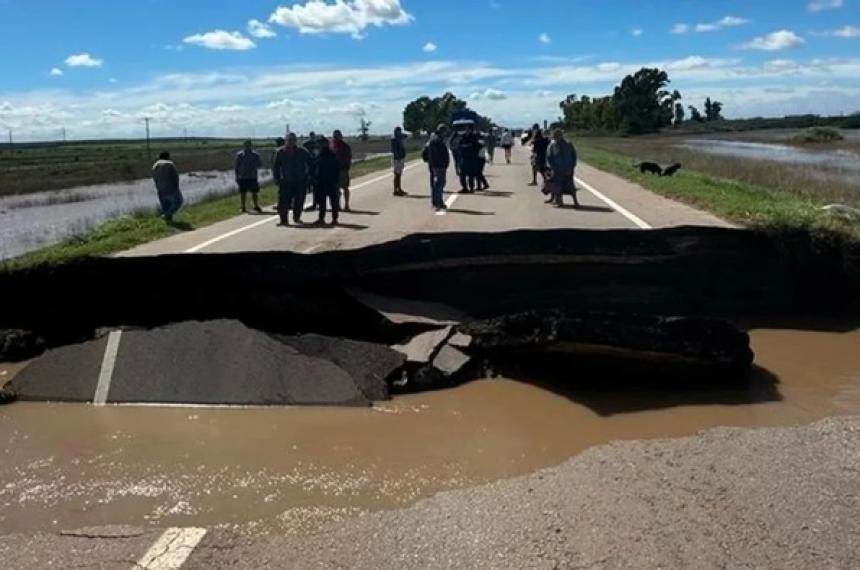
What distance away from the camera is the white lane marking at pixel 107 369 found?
809cm

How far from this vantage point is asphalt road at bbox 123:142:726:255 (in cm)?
1293

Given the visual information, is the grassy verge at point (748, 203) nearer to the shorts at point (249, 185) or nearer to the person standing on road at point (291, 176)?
the person standing on road at point (291, 176)

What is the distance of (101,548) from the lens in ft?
15.2

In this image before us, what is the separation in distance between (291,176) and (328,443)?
968cm

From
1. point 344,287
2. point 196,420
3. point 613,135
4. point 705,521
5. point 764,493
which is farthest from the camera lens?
point 613,135

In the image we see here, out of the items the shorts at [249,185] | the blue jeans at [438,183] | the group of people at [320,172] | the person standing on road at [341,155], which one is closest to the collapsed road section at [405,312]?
the group of people at [320,172]

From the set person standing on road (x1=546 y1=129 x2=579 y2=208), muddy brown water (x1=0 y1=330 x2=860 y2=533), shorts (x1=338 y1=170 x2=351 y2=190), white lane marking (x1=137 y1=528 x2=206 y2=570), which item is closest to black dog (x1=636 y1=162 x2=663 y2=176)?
person standing on road (x1=546 y1=129 x2=579 y2=208)

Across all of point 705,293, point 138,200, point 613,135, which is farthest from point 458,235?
point 613,135

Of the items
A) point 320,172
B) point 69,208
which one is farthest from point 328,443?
point 69,208

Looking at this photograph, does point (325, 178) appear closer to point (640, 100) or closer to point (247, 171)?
point (247, 171)

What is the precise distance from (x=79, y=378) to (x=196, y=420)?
5.19ft

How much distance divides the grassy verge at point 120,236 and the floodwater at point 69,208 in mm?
2103

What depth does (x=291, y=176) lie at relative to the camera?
15719 millimetres

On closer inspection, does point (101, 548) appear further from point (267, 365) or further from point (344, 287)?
point (344, 287)
